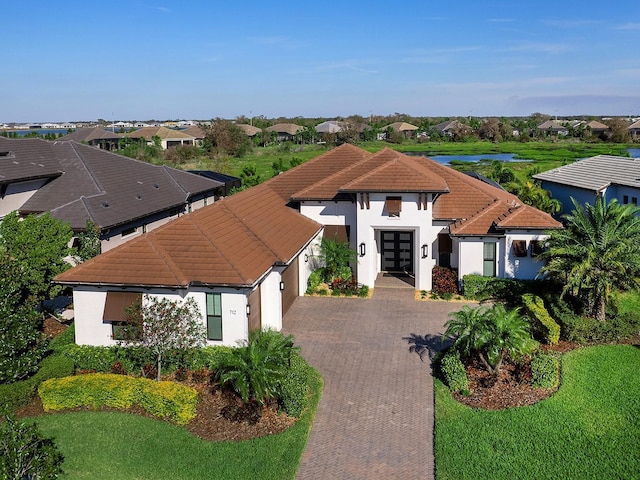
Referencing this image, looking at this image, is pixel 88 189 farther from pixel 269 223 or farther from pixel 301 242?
pixel 301 242

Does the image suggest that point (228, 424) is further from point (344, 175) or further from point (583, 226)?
point (344, 175)

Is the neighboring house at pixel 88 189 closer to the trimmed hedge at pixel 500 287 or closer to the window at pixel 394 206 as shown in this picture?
the window at pixel 394 206

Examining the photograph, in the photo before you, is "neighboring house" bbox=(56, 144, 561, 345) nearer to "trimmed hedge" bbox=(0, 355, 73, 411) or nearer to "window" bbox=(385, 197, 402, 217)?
"window" bbox=(385, 197, 402, 217)

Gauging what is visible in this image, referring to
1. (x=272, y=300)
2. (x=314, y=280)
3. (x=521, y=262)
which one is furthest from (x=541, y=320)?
(x=314, y=280)

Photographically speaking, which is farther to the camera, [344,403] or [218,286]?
[218,286]

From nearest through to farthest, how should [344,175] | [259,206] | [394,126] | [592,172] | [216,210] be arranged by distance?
[216,210] → [259,206] → [344,175] → [592,172] → [394,126]

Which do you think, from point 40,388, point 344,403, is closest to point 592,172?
point 344,403
